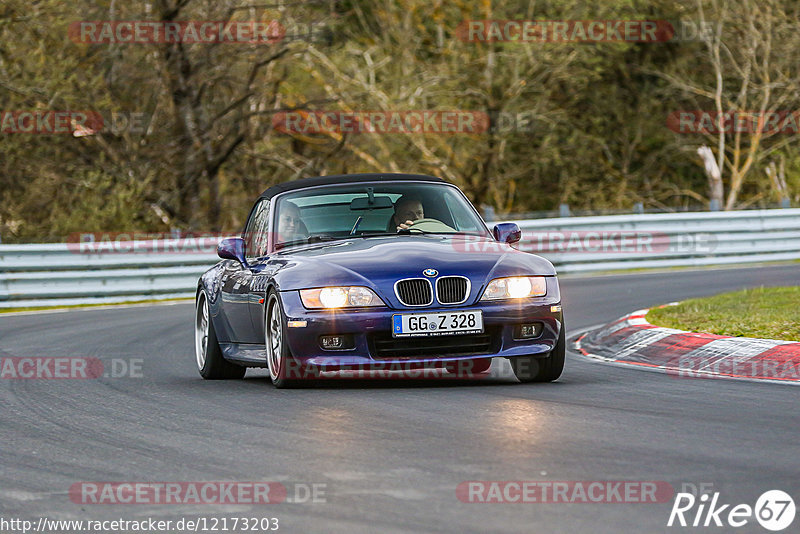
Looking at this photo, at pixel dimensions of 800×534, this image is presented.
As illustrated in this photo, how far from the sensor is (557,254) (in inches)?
918

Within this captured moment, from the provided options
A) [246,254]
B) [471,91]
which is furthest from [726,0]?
[246,254]

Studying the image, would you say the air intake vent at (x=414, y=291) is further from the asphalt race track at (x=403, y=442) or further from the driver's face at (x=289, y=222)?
the driver's face at (x=289, y=222)

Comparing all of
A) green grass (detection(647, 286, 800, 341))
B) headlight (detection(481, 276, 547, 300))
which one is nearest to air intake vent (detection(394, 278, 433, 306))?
headlight (detection(481, 276, 547, 300))

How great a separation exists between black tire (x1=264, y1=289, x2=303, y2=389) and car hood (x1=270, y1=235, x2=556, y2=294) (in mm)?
207

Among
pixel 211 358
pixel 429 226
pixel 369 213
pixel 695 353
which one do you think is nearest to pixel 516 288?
pixel 429 226

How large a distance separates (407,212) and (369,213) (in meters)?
0.28

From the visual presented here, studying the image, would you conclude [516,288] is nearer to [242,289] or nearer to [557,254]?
[242,289]

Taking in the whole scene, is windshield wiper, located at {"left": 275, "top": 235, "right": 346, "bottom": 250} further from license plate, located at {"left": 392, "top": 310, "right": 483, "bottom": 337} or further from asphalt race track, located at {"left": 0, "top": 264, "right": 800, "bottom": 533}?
license plate, located at {"left": 392, "top": 310, "right": 483, "bottom": 337}

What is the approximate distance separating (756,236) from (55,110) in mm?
12927

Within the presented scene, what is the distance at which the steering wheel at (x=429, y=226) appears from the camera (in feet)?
33.3

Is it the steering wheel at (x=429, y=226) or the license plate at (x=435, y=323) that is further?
the steering wheel at (x=429, y=226)

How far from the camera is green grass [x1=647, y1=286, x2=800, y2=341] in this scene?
10867 mm

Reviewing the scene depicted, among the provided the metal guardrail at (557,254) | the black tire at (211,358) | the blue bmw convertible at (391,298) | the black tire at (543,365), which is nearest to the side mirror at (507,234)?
the blue bmw convertible at (391,298)

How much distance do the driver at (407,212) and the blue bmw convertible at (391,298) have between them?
0.01 meters
